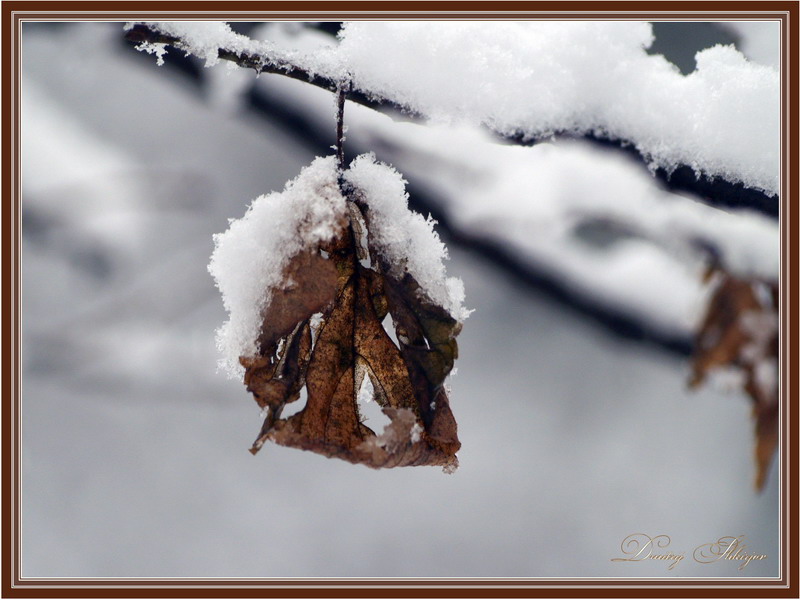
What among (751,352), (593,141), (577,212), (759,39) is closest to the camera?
(751,352)

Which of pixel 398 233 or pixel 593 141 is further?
pixel 398 233

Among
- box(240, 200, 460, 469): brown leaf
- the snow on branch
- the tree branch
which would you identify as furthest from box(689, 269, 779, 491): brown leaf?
the snow on branch

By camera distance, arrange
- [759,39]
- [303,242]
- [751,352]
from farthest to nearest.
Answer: [759,39] < [303,242] < [751,352]

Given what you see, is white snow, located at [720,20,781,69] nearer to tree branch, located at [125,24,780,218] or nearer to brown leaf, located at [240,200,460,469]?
tree branch, located at [125,24,780,218]

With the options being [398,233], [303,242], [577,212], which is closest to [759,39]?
[577,212]

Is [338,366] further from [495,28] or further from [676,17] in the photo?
[676,17]

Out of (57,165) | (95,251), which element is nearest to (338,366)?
(95,251)

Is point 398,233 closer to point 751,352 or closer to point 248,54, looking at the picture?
point 248,54
